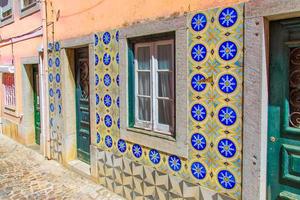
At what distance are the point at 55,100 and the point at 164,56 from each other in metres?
3.51

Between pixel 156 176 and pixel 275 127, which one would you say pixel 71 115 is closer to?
pixel 156 176

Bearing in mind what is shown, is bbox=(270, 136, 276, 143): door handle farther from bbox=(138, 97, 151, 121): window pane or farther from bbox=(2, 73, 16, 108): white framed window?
bbox=(2, 73, 16, 108): white framed window

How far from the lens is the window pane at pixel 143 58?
435 cm

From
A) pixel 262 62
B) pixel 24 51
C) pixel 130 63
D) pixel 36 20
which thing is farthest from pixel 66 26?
pixel 262 62

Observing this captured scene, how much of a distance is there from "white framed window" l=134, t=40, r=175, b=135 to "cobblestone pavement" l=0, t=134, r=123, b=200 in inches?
60.4

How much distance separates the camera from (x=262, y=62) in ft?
9.50

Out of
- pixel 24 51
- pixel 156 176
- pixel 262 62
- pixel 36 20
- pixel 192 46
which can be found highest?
pixel 36 20

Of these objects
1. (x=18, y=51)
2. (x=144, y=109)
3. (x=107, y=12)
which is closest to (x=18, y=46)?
(x=18, y=51)

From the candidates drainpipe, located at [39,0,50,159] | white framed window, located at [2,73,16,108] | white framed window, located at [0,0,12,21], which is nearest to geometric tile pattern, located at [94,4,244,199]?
drainpipe, located at [39,0,50,159]

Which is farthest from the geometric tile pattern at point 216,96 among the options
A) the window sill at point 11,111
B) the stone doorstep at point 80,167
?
the window sill at point 11,111

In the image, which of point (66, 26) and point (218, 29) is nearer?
point (218, 29)

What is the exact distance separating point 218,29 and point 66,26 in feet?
12.6

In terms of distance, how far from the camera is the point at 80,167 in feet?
19.8

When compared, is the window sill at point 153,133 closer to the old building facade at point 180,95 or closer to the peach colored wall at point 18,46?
the old building facade at point 180,95
